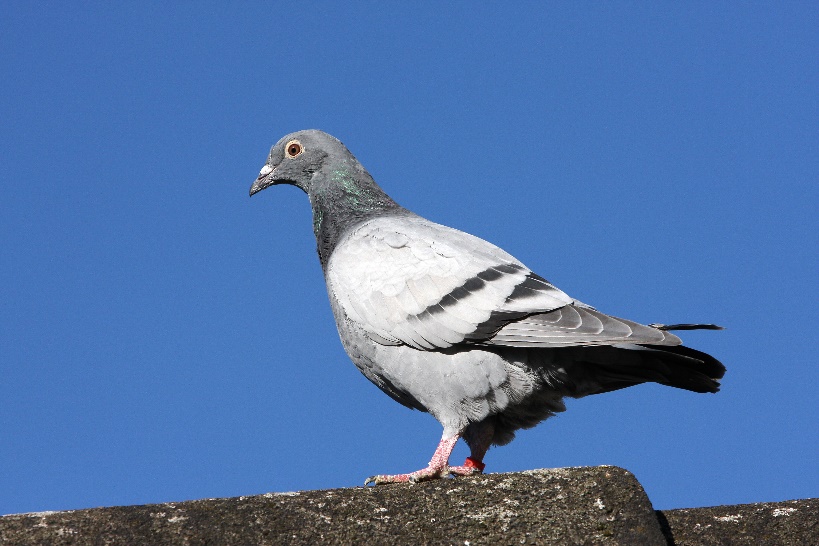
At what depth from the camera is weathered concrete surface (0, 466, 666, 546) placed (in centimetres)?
364

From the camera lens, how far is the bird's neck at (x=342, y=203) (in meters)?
8.43

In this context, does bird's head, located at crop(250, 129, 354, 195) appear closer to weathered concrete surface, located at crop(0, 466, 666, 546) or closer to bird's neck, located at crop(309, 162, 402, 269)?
bird's neck, located at crop(309, 162, 402, 269)

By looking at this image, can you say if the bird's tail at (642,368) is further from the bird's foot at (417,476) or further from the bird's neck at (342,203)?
the bird's neck at (342,203)

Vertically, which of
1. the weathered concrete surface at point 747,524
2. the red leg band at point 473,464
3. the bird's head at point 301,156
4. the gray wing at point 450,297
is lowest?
the weathered concrete surface at point 747,524

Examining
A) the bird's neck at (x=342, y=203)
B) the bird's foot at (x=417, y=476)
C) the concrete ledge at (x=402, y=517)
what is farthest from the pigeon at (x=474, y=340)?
the concrete ledge at (x=402, y=517)

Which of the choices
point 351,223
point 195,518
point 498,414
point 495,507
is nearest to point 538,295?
point 498,414

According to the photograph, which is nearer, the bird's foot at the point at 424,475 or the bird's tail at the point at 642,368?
the bird's foot at the point at 424,475

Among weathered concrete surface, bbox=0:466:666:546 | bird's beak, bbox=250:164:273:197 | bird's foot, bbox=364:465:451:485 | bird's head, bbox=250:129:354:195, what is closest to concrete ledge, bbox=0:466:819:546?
weathered concrete surface, bbox=0:466:666:546

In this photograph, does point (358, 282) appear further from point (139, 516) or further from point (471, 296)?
point (139, 516)

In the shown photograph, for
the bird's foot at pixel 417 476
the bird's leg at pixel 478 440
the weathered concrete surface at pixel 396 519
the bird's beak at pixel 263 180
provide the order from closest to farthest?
1. the weathered concrete surface at pixel 396 519
2. the bird's foot at pixel 417 476
3. the bird's leg at pixel 478 440
4. the bird's beak at pixel 263 180

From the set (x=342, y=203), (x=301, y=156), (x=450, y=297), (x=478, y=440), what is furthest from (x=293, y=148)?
(x=478, y=440)

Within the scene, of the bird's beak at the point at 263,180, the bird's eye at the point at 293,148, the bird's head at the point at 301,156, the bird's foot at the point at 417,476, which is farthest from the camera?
the bird's beak at the point at 263,180

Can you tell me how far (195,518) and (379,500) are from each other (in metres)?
0.75

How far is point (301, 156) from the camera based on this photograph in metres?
9.23
